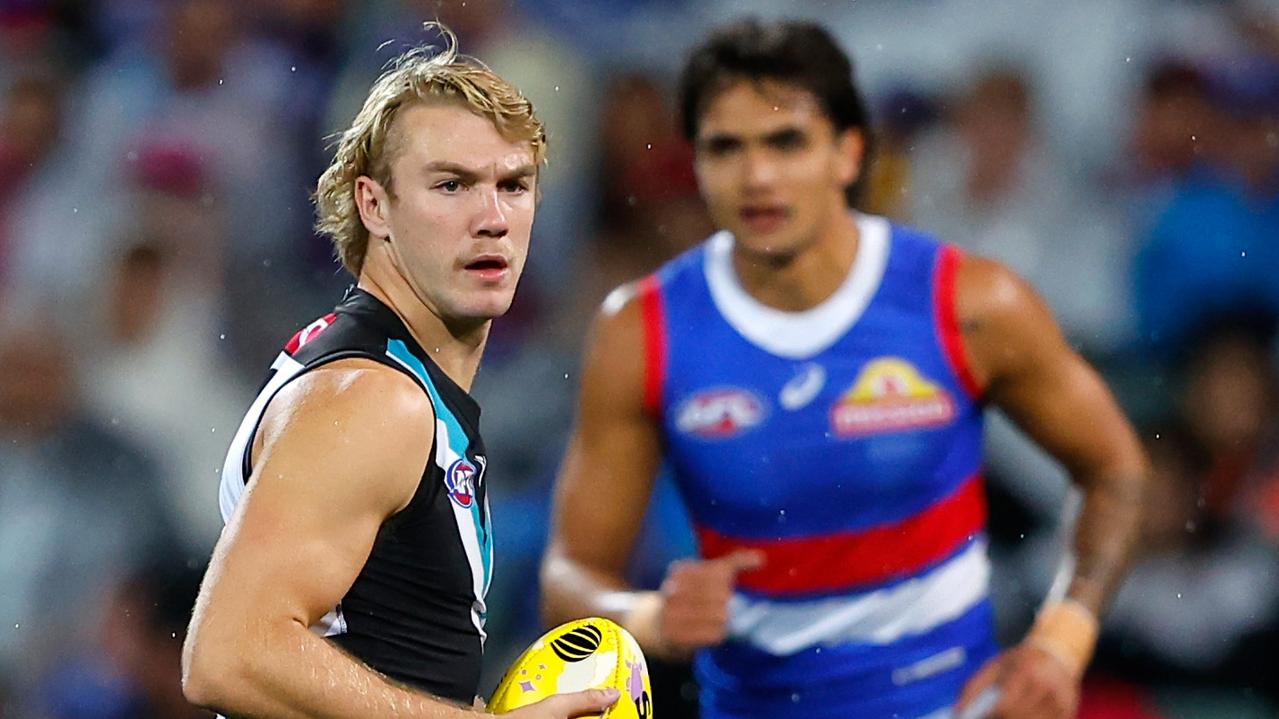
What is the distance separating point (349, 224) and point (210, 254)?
373 centimetres

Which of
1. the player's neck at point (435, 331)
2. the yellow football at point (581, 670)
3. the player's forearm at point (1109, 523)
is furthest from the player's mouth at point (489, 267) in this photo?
the player's forearm at point (1109, 523)

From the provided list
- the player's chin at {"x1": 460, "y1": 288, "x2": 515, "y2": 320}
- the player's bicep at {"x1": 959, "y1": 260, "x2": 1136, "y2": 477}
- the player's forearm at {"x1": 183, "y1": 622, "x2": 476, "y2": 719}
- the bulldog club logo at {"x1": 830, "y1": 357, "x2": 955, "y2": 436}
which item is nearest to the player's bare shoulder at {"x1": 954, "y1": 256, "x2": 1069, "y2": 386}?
the player's bicep at {"x1": 959, "y1": 260, "x2": 1136, "y2": 477}

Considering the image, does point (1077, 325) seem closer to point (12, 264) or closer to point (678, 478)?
point (678, 478)

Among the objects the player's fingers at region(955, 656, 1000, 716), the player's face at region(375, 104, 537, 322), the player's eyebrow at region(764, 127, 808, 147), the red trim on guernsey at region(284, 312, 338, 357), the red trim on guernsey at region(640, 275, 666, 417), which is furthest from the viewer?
the player's eyebrow at region(764, 127, 808, 147)

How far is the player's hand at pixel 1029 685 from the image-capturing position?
429 centimetres

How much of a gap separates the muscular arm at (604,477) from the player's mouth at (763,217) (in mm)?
381

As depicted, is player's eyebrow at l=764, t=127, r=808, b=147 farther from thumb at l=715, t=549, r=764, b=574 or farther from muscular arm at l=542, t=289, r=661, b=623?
thumb at l=715, t=549, r=764, b=574

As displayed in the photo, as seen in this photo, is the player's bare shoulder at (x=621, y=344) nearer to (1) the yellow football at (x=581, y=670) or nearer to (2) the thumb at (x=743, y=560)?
(2) the thumb at (x=743, y=560)

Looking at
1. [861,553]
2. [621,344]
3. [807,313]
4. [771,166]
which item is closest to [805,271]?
[807,313]

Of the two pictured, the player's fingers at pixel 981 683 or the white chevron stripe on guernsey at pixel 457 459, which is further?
the player's fingers at pixel 981 683

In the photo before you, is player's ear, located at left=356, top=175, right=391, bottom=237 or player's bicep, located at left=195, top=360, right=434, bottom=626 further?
player's ear, located at left=356, top=175, right=391, bottom=237

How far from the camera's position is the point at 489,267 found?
314 centimetres

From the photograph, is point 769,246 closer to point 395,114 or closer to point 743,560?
point 743,560

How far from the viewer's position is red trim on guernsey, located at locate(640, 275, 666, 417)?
4.76 m
